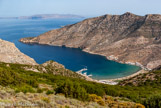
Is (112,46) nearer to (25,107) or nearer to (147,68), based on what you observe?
(147,68)

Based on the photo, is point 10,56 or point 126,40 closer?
point 10,56

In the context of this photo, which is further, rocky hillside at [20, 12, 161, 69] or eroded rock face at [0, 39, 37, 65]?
rocky hillside at [20, 12, 161, 69]

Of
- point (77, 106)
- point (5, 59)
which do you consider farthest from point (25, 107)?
point (5, 59)

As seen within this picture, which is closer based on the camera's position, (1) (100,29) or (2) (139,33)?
(2) (139,33)

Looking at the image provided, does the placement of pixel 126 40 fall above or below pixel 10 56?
below

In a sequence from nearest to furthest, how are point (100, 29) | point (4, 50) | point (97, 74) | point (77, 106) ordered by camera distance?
point (77, 106) → point (4, 50) → point (97, 74) → point (100, 29)

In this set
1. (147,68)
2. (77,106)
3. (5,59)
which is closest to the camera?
(77,106)

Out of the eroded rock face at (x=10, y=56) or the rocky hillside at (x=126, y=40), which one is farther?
the rocky hillside at (x=126, y=40)

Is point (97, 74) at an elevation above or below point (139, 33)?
below
